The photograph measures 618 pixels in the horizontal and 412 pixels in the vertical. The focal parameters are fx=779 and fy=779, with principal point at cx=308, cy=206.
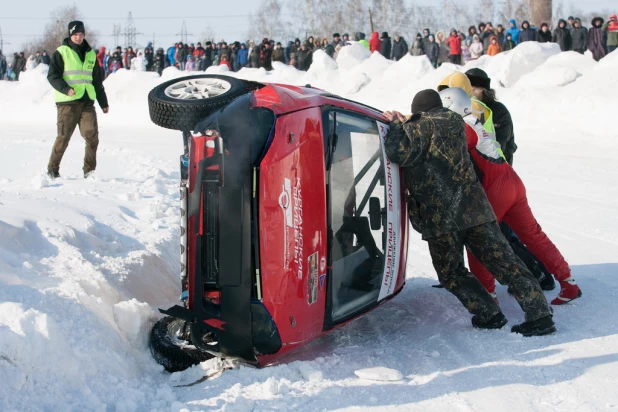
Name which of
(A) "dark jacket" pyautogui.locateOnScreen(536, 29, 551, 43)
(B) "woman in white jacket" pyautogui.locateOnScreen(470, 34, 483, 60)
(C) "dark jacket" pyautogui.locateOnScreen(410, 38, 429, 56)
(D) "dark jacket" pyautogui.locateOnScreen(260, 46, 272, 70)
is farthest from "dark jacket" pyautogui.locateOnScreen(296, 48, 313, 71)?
(A) "dark jacket" pyautogui.locateOnScreen(536, 29, 551, 43)

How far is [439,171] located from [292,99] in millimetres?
1212

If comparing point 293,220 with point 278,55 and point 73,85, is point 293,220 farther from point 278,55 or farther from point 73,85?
point 278,55

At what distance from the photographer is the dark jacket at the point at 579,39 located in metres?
20.5

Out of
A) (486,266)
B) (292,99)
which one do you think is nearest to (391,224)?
(486,266)

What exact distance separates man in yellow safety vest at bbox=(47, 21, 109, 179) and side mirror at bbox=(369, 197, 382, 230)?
17.5ft

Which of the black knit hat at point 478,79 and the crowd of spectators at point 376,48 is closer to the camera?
the black knit hat at point 478,79

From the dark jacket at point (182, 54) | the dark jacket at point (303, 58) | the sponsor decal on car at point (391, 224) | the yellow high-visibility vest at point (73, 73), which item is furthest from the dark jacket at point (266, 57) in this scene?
the sponsor decal on car at point (391, 224)

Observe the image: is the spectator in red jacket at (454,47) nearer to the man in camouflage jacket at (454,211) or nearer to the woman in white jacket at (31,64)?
the woman in white jacket at (31,64)

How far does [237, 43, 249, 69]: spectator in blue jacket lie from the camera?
27078 millimetres

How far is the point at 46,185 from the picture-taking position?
28.9ft

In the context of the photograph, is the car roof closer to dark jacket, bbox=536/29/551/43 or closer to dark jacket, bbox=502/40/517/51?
dark jacket, bbox=536/29/551/43

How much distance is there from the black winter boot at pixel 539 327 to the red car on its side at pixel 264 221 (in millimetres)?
1156

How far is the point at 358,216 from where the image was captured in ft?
16.2

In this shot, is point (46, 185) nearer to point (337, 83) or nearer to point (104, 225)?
point (104, 225)
